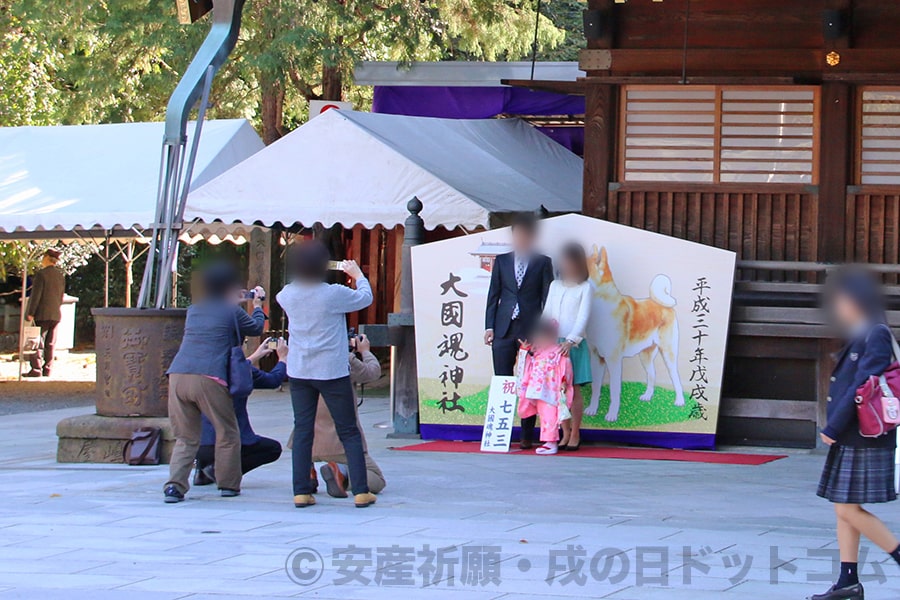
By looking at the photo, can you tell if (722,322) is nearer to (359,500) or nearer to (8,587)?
(359,500)

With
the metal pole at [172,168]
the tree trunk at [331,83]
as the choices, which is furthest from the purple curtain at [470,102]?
the metal pole at [172,168]

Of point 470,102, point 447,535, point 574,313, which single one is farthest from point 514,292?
point 470,102

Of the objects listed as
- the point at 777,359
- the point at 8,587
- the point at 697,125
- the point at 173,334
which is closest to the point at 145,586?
the point at 8,587

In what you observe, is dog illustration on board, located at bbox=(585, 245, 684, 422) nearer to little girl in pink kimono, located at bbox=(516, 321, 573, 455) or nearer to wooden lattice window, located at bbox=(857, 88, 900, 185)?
little girl in pink kimono, located at bbox=(516, 321, 573, 455)

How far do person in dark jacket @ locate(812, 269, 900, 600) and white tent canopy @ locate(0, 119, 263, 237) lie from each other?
10.6 metres

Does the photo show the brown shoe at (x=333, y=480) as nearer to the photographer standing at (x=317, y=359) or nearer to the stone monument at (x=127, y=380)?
the photographer standing at (x=317, y=359)

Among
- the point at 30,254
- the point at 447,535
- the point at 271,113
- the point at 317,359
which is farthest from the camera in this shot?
the point at 30,254

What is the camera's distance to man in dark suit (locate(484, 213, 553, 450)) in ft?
35.9

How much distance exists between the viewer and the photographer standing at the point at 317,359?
26.6ft

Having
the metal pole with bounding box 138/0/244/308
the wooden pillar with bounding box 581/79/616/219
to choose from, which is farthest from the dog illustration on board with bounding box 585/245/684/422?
the metal pole with bounding box 138/0/244/308

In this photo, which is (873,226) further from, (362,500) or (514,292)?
(362,500)

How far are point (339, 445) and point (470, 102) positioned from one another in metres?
11.5

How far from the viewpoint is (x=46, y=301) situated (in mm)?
20109

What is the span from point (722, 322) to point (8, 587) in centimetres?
657
